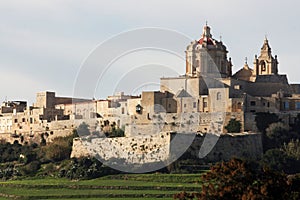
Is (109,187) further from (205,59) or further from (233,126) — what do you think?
(205,59)

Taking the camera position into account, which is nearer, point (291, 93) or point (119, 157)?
point (119, 157)

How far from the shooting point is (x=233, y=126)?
6122 cm

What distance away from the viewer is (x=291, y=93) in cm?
6594

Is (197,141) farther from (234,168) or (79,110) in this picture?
(234,168)

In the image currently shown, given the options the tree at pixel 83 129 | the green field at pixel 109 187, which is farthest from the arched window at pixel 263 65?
the green field at pixel 109 187

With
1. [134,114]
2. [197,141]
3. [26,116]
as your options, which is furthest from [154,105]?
[26,116]

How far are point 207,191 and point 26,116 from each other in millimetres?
41518

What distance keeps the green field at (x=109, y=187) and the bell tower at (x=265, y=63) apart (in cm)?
1857

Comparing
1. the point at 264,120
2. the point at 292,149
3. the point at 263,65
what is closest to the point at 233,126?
the point at 264,120

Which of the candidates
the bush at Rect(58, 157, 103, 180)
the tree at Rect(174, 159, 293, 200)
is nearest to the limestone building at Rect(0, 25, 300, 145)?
the bush at Rect(58, 157, 103, 180)

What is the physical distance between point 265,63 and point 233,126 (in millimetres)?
11277

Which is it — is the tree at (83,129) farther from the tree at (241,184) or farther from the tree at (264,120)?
the tree at (241,184)

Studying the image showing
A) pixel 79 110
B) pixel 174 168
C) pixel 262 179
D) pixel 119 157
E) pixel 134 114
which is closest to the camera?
pixel 262 179

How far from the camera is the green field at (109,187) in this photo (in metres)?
50.8
